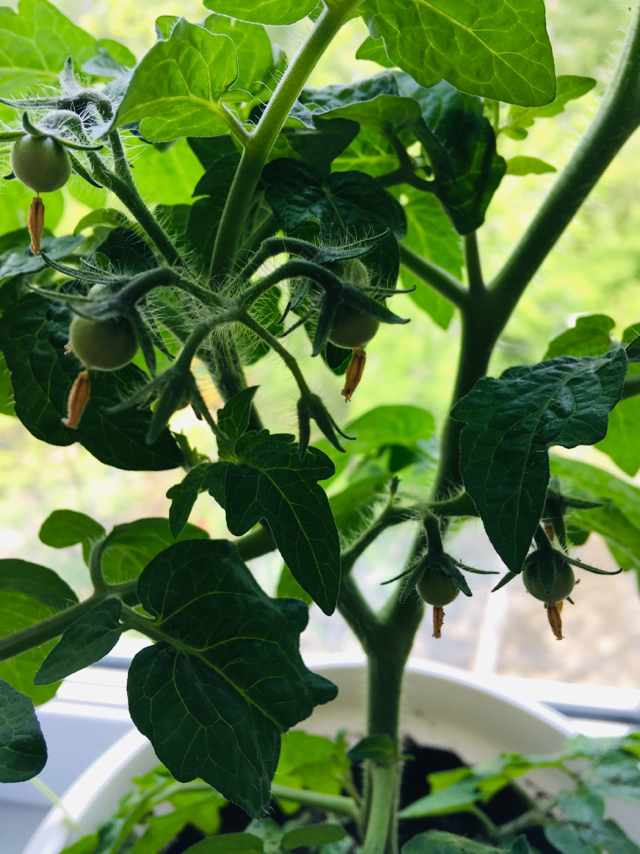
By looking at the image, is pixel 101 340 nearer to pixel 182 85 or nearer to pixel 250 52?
pixel 182 85

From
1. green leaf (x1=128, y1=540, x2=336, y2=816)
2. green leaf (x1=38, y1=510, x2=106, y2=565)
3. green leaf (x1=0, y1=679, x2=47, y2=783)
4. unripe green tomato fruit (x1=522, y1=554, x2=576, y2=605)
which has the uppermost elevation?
unripe green tomato fruit (x1=522, y1=554, x2=576, y2=605)

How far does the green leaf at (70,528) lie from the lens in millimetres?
422

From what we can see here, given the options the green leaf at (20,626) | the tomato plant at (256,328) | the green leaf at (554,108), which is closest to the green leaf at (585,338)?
the tomato plant at (256,328)

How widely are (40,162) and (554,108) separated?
11.6 inches

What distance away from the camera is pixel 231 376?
32cm

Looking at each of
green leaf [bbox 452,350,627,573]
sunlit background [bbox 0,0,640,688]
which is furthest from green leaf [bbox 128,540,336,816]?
sunlit background [bbox 0,0,640,688]

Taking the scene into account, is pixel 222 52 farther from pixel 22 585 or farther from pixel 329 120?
pixel 22 585

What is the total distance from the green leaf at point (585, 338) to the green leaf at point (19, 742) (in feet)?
1.03

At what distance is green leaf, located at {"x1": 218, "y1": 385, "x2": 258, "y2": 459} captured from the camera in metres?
0.29

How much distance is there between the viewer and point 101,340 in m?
0.22

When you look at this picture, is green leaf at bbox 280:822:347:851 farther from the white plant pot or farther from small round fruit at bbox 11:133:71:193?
small round fruit at bbox 11:133:71:193

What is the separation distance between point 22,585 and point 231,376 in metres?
0.16

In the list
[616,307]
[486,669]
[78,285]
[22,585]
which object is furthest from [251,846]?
[616,307]

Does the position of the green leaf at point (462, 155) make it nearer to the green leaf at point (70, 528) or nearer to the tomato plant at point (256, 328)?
the tomato plant at point (256, 328)
